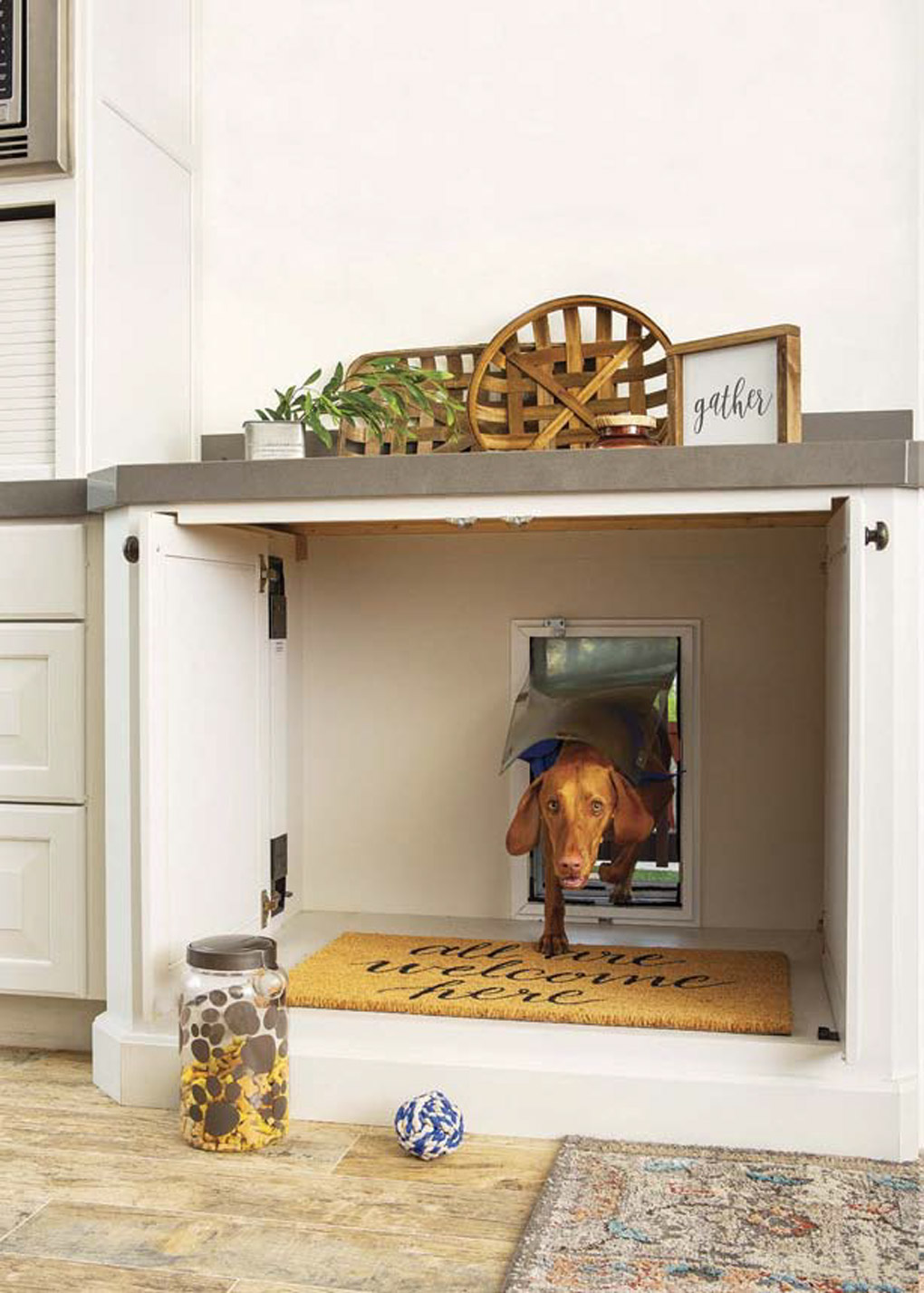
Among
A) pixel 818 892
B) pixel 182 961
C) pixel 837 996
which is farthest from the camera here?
pixel 818 892

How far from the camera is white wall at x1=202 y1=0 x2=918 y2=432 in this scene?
232cm

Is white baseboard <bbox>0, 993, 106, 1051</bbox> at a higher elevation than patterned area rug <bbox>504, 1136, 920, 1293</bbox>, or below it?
higher

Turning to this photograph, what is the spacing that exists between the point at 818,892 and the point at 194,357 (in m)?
1.41

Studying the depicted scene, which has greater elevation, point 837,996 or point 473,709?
point 473,709

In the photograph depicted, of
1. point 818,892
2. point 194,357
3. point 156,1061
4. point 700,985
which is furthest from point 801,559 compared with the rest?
point 156,1061

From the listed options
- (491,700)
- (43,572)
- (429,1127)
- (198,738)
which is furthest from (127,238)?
(429,1127)

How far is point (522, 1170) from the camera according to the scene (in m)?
1.63

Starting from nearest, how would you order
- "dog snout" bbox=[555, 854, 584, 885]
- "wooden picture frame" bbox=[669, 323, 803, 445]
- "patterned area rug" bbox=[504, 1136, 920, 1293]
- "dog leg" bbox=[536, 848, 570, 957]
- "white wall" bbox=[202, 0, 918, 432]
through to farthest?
"patterned area rug" bbox=[504, 1136, 920, 1293] < "wooden picture frame" bbox=[669, 323, 803, 445] < "dog snout" bbox=[555, 854, 584, 885] < "dog leg" bbox=[536, 848, 570, 957] < "white wall" bbox=[202, 0, 918, 432]

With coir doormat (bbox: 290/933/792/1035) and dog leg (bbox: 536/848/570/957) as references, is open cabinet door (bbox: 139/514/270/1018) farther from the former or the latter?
dog leg (bbox: 536/848/570/957)

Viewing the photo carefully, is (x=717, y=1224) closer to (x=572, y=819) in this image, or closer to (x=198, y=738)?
(x=572, y=819)

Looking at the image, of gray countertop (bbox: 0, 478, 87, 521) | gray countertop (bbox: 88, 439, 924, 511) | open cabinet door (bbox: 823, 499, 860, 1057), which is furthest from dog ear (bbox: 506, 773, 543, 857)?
gray countertop (bbox: 0, 478, 87, 521)

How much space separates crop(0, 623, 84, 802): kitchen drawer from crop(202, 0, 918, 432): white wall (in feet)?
2.15

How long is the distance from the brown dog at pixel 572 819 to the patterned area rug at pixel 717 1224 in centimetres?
43

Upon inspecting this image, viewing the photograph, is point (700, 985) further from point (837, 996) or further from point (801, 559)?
point (801, 559)
